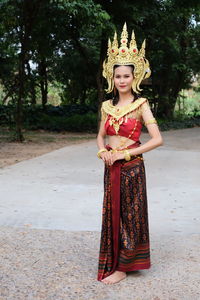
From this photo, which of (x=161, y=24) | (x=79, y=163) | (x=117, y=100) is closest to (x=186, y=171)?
(x=79, y=163)

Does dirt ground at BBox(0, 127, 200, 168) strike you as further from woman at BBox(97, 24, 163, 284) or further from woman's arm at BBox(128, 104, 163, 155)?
woman's arm at BBox(128, 104, 163, 155)

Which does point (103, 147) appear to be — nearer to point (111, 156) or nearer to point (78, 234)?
point (111, 156)

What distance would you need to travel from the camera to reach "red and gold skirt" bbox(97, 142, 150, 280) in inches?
128

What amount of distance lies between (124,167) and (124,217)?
0.39m

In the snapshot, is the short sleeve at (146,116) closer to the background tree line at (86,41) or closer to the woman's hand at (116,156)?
the woman's hand at (116,156)

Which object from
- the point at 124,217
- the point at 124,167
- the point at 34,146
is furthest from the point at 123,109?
the point at 34,146

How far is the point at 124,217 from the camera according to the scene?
10.8 feet

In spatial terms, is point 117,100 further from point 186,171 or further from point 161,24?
point 161,24

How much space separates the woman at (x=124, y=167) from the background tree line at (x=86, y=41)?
26.7 feet

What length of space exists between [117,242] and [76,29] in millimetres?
14627

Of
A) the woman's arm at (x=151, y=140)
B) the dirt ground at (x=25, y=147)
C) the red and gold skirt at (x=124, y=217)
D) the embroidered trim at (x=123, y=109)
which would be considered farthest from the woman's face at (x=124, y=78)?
the dirt ground at (x=25, y=147)

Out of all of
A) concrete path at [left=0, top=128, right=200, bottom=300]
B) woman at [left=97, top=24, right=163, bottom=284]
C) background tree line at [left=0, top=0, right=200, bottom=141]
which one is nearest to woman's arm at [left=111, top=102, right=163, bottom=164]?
woman at [left=97, top=24, right=163, bottom=284]

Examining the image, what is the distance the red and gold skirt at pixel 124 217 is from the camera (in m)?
3.26

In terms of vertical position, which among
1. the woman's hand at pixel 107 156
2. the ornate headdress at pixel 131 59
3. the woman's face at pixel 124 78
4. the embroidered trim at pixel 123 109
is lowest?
the woman's hand at pixel 107 156
